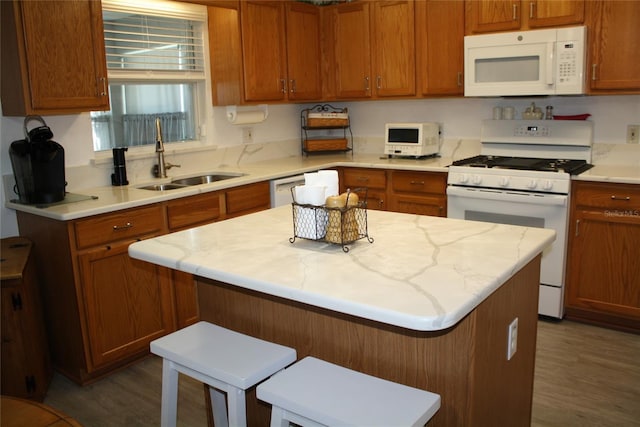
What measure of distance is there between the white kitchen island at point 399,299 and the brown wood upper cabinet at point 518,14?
2.04 metres

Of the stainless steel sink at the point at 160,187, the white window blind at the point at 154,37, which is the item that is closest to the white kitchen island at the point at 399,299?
the stainless steel sink at the point at 160,187

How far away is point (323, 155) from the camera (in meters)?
4.95

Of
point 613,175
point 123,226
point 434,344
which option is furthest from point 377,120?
point 434,344

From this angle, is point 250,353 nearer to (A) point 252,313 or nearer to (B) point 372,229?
(A) point 252,313

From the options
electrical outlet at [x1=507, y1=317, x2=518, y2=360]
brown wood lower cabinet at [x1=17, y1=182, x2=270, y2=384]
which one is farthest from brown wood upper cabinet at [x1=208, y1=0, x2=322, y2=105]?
electrical outlet at [x1=507, y1=317, x2=518, y2=360]

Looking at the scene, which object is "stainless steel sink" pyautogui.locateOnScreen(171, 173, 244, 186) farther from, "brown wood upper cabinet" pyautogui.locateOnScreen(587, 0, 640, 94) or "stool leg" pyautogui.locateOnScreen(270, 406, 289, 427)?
"stool leg" pyautogui.locateOnScreen(270, 406, 289, 427)

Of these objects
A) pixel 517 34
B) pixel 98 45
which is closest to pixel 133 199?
pixel 98 45

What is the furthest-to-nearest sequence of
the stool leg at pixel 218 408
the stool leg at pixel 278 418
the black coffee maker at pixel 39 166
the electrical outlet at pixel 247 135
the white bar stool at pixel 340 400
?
the electrical outlet at pixel 247 135 < the black coffee maker at pixel 39 166 < the stool leg at pixel 218 408 < the stool leg at pixel 278 418 < the white bar stool at pixel 340 400

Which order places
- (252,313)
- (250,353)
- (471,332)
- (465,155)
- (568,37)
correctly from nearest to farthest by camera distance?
1. (471,332)
2. (250,353)
3. (252,313)
4. (568,37)
5. (465,155)

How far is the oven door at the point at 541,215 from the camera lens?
3373 mm

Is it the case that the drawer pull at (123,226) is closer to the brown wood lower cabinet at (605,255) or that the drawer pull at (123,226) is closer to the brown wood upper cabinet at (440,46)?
the brown wood upper cabinet at (440,46)

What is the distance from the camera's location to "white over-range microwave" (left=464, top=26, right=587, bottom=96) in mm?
3443

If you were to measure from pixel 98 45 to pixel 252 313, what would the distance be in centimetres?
195

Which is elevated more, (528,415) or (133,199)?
(133,199)
